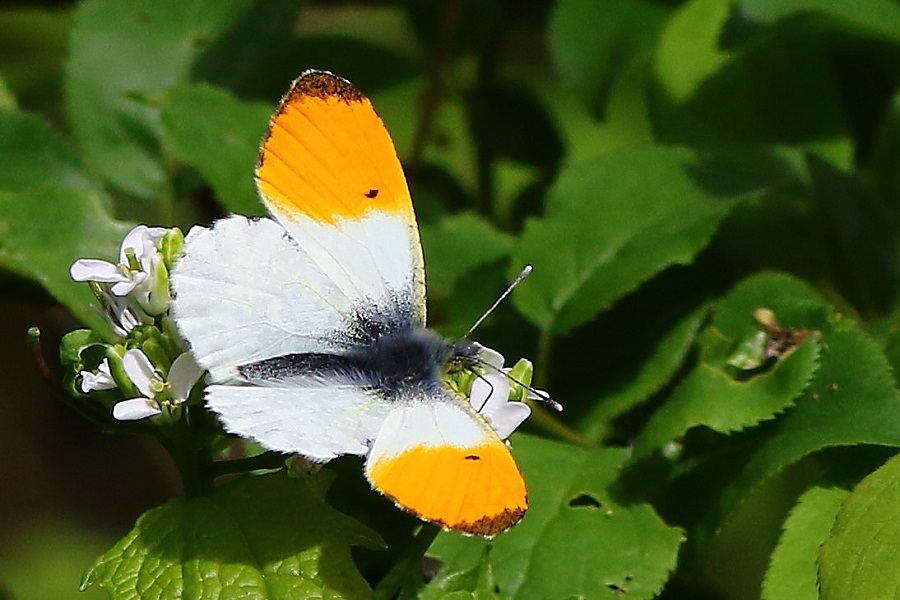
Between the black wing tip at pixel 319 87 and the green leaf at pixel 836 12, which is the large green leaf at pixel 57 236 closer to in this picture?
the black wing tip at pixel 319 87

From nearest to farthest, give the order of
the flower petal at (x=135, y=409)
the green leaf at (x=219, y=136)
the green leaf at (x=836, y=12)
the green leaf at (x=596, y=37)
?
the flower petal at (x=135, y=409), the green leaf at (x=219, y=136), the green leaf at (x=836, y=12), the green leaf at (x=596, y=37)

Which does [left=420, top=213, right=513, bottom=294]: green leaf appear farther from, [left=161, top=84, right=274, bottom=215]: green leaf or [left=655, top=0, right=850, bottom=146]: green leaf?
[left=655, top=0, right=850, bottom=146]: green leaf

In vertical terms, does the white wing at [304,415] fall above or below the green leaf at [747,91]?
below

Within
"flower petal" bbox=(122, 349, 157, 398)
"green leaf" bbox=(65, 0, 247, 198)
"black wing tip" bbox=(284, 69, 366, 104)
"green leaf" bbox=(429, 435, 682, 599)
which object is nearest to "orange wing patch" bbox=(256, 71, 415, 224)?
"black wing tip" bbox=(284, 69, 366, 104)

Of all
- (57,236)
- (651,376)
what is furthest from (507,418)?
(57,236)

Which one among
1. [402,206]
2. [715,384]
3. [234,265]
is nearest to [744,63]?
[715,384]

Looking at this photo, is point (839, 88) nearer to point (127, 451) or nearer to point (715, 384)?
point (715, 384)

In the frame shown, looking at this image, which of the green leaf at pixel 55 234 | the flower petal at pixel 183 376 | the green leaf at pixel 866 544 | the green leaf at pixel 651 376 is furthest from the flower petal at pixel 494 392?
the green leaf at pixel 55 234
